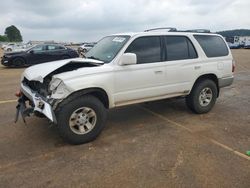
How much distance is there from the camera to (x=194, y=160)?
4.33 metres

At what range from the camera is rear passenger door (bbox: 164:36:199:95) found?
5973 millimetres

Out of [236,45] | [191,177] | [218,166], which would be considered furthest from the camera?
[236,45]

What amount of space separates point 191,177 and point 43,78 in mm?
2697

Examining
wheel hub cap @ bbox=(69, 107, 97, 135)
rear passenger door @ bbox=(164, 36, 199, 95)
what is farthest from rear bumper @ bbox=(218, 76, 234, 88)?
wheel hub cap @ bbox=(69, 107, 97, 135)

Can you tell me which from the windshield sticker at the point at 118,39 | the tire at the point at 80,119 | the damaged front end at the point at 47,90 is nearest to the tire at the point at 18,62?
the damaged front end at the point at 47,90

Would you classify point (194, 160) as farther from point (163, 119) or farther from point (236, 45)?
point (236, 45)

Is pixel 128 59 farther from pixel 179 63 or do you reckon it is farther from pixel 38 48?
pixel 38 48

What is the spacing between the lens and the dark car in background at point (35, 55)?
18000mm

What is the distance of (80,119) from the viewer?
4.84 meters

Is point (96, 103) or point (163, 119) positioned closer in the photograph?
point (96, 103)

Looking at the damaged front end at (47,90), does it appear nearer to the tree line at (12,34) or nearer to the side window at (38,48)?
the side window at (38,48)

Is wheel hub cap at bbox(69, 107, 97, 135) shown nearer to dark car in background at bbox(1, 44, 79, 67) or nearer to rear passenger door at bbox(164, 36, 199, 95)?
rear passenger door at bbox(164, 36, 199, 95)

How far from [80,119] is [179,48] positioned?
106 inches

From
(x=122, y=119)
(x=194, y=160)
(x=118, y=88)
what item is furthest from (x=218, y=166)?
(x=122, y=119)
